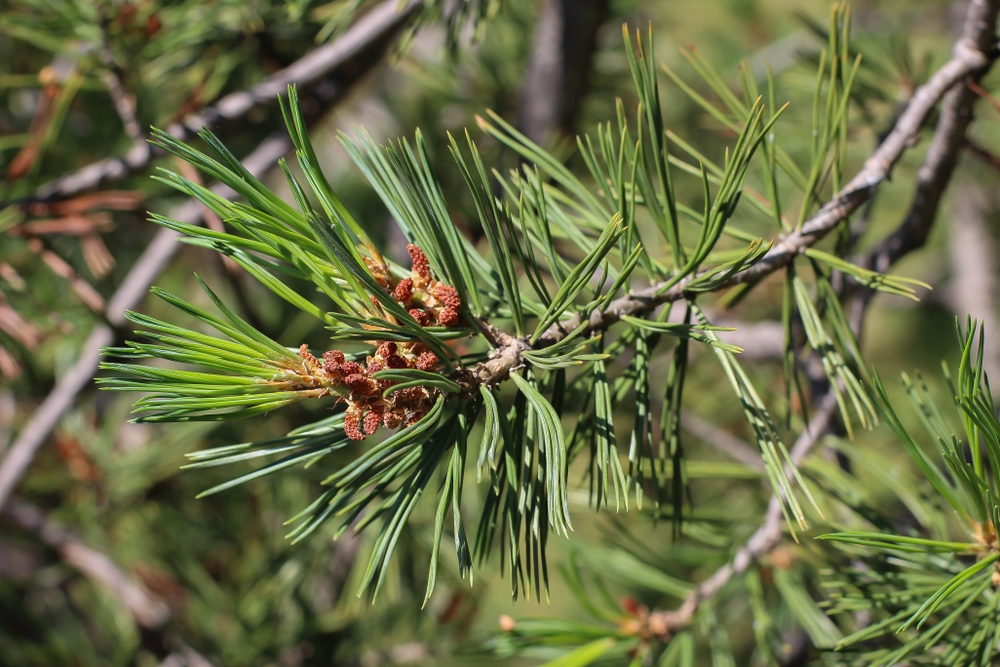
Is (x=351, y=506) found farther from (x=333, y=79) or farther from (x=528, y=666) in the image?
(x=528, y=666)

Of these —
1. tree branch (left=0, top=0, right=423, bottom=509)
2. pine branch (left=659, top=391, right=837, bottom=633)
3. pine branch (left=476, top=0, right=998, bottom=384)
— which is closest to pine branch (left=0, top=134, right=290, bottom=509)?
tree branch (left=0, top=0, right=423, bottom=509)

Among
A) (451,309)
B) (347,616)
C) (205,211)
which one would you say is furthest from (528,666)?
(451,309)

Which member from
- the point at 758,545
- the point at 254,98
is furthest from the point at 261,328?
the point at 758,545

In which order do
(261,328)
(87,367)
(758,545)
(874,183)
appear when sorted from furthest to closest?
(261,328) < (87,367) < (758,545) < (874,183)

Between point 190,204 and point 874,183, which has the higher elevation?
point 190,204

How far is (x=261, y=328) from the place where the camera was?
86cm

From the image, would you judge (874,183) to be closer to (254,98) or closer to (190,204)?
(254,98)

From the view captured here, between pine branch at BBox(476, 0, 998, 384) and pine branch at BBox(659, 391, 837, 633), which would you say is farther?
pine branch at BBox(659, 391, 837, 633)

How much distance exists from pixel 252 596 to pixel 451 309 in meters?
0.64

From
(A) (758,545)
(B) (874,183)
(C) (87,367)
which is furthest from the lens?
(C) (87,367)

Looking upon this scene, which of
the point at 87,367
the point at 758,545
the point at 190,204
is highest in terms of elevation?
the point at 190,204

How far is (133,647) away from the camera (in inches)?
32.0

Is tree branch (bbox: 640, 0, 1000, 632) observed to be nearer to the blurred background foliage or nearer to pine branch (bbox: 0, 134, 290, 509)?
the blurred background foliage

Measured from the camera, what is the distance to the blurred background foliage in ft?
1.92
